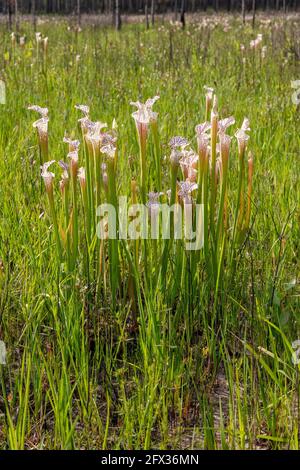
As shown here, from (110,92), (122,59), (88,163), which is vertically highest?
(122,59)

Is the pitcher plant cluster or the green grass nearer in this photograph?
the green grass

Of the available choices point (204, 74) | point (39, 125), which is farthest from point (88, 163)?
point (204, 74)

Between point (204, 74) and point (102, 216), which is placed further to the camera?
point (204, 74)

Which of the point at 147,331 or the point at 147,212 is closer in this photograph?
the point at 147,331

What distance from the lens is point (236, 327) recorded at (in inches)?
84.3

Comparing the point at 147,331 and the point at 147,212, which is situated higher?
the point at 147,212

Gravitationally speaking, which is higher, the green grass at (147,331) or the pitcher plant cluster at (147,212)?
the pitcher plant cluster at (147,212)

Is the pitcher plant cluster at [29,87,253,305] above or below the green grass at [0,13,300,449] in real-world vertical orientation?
above

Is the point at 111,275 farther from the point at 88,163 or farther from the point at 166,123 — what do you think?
the point at 166,123

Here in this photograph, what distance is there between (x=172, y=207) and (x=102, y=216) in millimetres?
289

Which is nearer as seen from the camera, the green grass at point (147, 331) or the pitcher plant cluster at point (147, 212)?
the green grass at point (147, 331)
